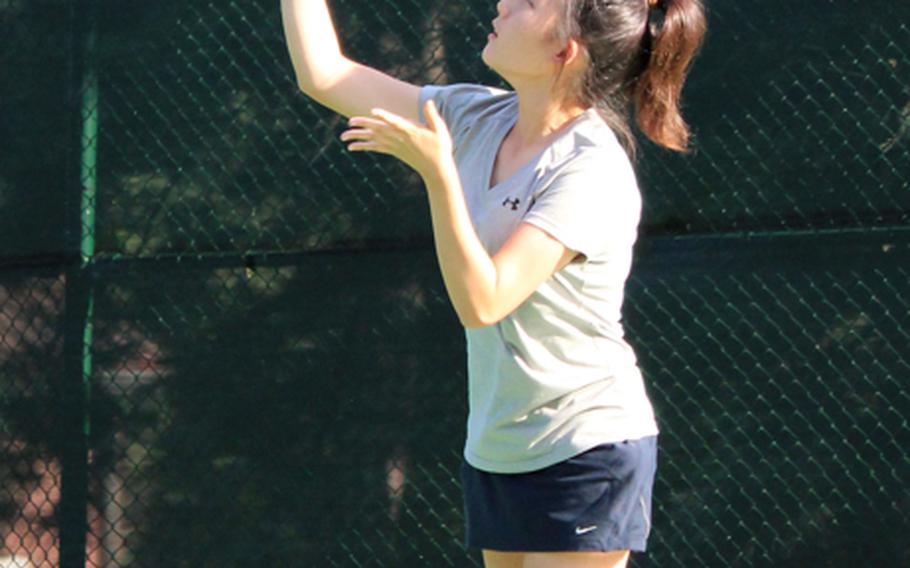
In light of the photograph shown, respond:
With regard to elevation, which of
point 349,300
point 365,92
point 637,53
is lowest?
point 637,53

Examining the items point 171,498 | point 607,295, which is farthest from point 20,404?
point 607,295

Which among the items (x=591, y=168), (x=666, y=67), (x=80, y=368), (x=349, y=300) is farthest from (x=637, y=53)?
(x=80, y=368)

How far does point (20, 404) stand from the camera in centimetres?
453

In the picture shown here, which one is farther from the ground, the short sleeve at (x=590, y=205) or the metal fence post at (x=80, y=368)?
the metal fence post at (x=80, y=368)

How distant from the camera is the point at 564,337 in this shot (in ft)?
8.11

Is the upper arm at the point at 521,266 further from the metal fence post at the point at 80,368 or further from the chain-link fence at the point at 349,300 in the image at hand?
the metal fence post at the point at 80,368

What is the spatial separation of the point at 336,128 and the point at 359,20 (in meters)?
0.32

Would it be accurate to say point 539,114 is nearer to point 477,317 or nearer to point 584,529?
point 477,317

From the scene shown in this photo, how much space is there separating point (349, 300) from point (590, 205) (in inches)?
82.8

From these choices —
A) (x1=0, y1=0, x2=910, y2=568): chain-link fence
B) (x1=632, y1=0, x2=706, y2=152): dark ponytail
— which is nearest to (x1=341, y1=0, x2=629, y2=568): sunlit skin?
(x1=632, y1=0, x2=706, y2=152): dark ponytail

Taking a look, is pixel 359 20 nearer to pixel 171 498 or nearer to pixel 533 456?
pixel 171 498

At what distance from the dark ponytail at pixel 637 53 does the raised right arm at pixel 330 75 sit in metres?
0.42

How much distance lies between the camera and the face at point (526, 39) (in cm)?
256

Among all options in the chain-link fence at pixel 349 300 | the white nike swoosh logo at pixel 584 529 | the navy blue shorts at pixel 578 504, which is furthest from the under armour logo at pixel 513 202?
the chain-link fence at pixel 349 300
